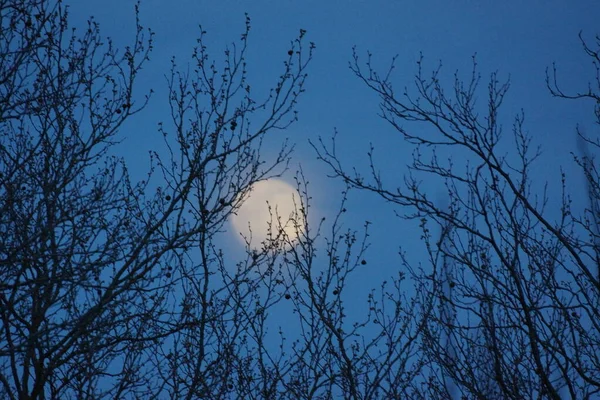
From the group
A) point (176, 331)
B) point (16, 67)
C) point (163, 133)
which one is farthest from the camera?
point (163, 133)

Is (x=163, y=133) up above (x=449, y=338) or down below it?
above

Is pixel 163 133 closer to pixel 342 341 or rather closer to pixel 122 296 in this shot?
pixel 122 296

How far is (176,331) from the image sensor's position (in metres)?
6.24

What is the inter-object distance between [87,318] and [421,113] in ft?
10.2

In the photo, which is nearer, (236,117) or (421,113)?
(421,113)

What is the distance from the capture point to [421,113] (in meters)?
5.57

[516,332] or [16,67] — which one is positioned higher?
[16,67]

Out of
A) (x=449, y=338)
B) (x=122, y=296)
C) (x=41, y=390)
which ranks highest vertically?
(x=122, y=296)

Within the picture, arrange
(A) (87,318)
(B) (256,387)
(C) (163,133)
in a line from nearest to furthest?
(A) (87,318) → (C) (163,133) → (B) (256,387)

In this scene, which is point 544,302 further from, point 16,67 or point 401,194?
point 16,67

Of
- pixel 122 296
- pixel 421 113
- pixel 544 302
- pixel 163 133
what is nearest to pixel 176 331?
pixel 122 296

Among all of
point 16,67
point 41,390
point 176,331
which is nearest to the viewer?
point 16,67

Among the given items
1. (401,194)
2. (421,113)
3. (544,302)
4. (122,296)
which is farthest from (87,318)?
(544,302)

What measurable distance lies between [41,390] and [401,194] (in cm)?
358
